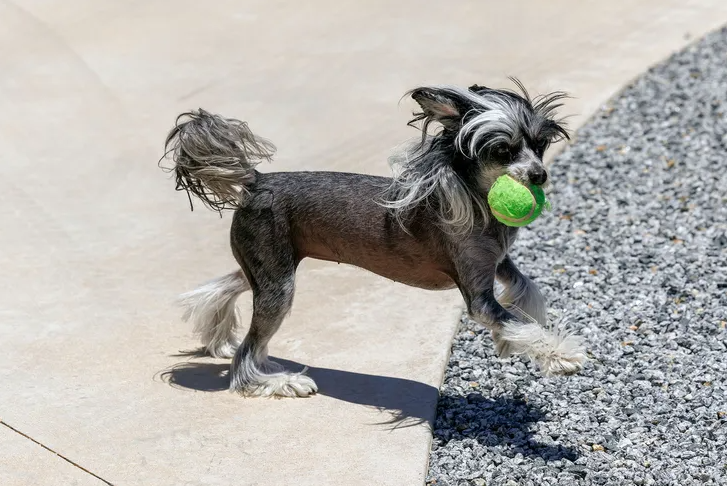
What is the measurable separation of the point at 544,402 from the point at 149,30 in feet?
23.0

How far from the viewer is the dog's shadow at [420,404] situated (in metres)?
5.44

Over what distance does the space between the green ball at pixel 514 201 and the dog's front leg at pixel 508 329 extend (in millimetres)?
337

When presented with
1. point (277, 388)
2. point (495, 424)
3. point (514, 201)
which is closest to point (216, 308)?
point (277, 388)

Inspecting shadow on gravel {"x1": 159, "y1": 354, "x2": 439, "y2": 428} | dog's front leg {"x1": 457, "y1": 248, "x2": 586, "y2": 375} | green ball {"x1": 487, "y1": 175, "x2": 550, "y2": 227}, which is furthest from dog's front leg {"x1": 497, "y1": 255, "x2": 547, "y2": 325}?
shadow on gravel {"x1": 159, "y1": 354, "x2": 439, "y2": 428}

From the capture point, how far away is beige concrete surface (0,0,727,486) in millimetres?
5414

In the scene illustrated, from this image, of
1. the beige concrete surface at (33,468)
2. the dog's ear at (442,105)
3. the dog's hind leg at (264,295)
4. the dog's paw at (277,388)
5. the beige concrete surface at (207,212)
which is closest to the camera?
the beige concrete surface at (33,468)

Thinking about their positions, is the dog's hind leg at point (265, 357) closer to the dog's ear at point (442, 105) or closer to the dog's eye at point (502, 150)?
the dog's ear at point (442, 105)

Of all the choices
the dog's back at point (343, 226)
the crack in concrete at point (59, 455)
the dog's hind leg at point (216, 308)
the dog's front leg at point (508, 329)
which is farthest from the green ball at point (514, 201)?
the crack in concrete at point (59, 455)

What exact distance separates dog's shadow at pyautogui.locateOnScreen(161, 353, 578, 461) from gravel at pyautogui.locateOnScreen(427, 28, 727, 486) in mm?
14

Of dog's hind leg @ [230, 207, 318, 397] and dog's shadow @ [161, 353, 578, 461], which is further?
dog's hind leg @ [230, 207, 318, 397]

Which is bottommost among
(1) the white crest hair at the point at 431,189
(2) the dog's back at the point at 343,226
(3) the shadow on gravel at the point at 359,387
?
(3) the shadow on gravel at the point at 359,387

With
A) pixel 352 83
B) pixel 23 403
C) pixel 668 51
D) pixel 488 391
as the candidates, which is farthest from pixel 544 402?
pixel 668 51

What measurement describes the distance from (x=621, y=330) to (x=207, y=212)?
340 cm

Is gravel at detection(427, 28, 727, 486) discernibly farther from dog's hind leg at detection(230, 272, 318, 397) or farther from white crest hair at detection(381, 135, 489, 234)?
white crest hair at detection(381, 135, 489, 234)
